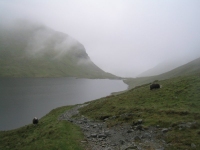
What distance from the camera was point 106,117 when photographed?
91.7ft

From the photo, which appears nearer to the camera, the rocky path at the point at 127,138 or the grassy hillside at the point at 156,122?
the rocky path at the point at 127,138

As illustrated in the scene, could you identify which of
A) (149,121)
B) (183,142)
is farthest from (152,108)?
(183,142)

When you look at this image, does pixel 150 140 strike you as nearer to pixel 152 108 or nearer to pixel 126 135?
pixel 126 135

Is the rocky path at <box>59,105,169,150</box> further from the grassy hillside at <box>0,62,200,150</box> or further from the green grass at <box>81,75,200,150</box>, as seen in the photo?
the green grass at <box>81,75,200,150</box>

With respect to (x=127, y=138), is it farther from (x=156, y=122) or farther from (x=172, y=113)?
(x=172, y=113)

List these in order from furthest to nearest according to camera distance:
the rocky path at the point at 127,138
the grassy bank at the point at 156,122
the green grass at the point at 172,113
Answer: the grassy bank at the point at 156,122
the rocky path at the point at 127,138
the green grass at the point at 172,113

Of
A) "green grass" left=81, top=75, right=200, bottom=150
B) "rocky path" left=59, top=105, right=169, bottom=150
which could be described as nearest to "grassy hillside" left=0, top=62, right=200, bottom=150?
"green grass" left=81, top=75, right=200, bottom=150

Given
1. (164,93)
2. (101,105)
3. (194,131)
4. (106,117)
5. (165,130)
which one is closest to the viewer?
(194,131)

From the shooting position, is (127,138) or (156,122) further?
(156,122)

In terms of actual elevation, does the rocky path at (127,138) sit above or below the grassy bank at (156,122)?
below

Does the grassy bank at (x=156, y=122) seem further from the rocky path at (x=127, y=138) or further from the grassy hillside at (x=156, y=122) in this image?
the rocky path at (x=127, y=138)

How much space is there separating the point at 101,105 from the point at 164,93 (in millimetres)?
13078

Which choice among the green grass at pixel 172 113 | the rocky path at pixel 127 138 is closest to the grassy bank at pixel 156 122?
the green grass at pixel 172 113

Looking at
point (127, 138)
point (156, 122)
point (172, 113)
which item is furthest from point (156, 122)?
point (127, 138)
